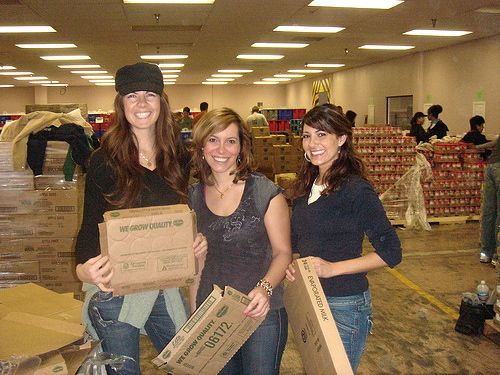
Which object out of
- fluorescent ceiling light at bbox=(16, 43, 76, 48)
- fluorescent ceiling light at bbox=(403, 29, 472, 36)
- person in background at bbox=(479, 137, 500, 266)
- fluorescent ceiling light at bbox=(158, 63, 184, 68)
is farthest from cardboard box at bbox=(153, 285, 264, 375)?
fluorescent ceiling light at bbox=(158, 63, 184, 68)

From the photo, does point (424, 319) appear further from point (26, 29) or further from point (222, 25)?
point (26, 29)

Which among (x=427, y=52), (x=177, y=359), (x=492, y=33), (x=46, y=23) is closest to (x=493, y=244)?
(x=177, y=359)

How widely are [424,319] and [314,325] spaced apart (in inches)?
109

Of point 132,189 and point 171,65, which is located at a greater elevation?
point 171,65

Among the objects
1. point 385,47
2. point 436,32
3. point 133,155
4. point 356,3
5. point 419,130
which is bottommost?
point 133,155

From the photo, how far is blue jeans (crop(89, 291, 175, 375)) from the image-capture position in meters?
1.71

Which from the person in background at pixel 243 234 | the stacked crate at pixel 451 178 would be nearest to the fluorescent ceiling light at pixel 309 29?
the stacked crate at pixel 451 178

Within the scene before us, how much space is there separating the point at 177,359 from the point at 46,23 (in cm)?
734

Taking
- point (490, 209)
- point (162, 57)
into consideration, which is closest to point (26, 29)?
point (162, 57)

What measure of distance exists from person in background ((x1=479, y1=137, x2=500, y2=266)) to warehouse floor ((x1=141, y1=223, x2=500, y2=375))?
16 cm

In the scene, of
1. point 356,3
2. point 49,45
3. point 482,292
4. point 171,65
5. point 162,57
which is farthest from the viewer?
point 171,65

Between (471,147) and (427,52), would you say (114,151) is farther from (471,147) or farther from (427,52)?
(427,52)

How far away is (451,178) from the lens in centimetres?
722

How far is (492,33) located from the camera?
9.13 meters
